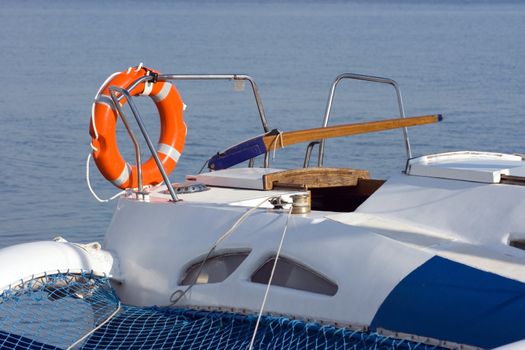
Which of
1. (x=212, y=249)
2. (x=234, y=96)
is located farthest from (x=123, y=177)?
(x=234, y=96)

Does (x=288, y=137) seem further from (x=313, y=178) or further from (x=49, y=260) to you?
(x=49, y=260)

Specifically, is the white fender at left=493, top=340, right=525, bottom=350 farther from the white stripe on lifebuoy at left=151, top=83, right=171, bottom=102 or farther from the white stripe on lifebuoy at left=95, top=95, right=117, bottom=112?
the white stripe on lifebuoy at left=151, top=83, right=171, bottom=102

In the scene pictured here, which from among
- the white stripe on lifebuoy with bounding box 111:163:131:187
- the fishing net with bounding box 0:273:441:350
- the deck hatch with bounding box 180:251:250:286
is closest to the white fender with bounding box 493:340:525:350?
the fishing net with bounding box 0:273:441:350

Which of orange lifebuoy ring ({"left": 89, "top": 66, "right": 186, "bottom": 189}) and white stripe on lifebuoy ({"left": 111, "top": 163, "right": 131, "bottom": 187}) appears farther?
white stripe on lifebuoy ({"left": 111, "top": 163, "right": 131, "bottom": 187})

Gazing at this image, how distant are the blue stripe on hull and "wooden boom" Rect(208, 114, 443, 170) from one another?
156cm

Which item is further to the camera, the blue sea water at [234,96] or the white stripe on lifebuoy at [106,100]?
the blue sea water at [234,96]

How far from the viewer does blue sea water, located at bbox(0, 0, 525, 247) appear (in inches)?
531

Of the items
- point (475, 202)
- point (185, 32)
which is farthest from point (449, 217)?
point (185, 32)

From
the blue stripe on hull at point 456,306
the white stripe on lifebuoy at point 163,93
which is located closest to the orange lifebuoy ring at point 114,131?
the white stripe on lifebuoy at point 163,93

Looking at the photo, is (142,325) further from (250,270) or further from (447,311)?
(447,311)

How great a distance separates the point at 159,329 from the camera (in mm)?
5754

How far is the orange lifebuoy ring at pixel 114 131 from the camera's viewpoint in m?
6.90

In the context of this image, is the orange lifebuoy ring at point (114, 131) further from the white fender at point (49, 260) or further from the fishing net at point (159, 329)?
the fishing net at point (159, 329)

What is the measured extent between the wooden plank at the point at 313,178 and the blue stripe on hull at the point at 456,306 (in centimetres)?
151
